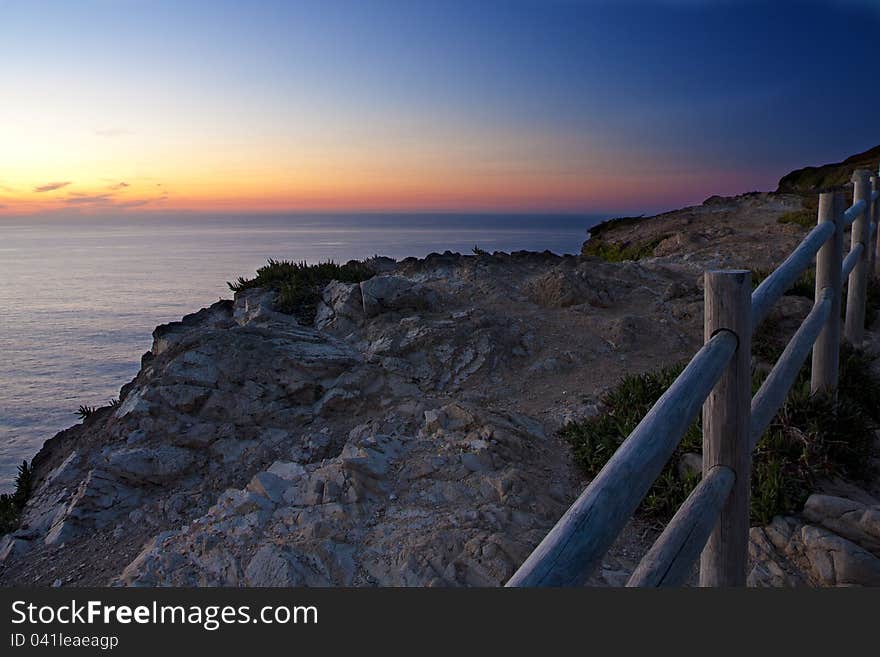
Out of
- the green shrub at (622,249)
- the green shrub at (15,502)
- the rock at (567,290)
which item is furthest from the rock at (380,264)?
the green shrub at (15,502)

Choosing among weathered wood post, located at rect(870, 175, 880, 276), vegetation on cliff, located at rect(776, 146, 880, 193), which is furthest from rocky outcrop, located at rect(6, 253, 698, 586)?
vegetation on cliff, located at rect(776, 146, 880, 193)

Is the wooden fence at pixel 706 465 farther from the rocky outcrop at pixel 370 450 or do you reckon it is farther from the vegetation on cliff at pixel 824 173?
the vegetation on cliff at pixel 824 173

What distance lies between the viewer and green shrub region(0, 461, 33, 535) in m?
5.82

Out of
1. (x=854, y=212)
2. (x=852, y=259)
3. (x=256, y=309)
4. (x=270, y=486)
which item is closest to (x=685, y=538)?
(x=270, y=486)

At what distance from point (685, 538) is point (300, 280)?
8.91 metres

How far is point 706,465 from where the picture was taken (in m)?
2.97

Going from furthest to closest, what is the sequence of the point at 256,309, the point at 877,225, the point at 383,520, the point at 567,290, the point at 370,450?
the point at 877,225
the point at 256,309
the point at 567,290
the point at 370,450
the point at 383,520

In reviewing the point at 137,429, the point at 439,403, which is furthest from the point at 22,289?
the point at 439,403

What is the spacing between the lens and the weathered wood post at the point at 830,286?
5469 mm

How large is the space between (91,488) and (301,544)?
2.82 meters

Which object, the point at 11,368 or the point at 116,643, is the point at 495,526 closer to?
the point at 116,643

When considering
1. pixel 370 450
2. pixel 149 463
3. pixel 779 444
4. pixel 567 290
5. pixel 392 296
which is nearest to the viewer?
pixel 779 444

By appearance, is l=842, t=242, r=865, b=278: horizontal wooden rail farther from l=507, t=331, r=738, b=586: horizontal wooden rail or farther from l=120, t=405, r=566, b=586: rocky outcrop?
l=507, t=331, r=738, b=586: horizontal wooden rail

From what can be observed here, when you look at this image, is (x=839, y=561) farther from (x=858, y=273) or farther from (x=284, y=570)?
(x=858, y=273)
